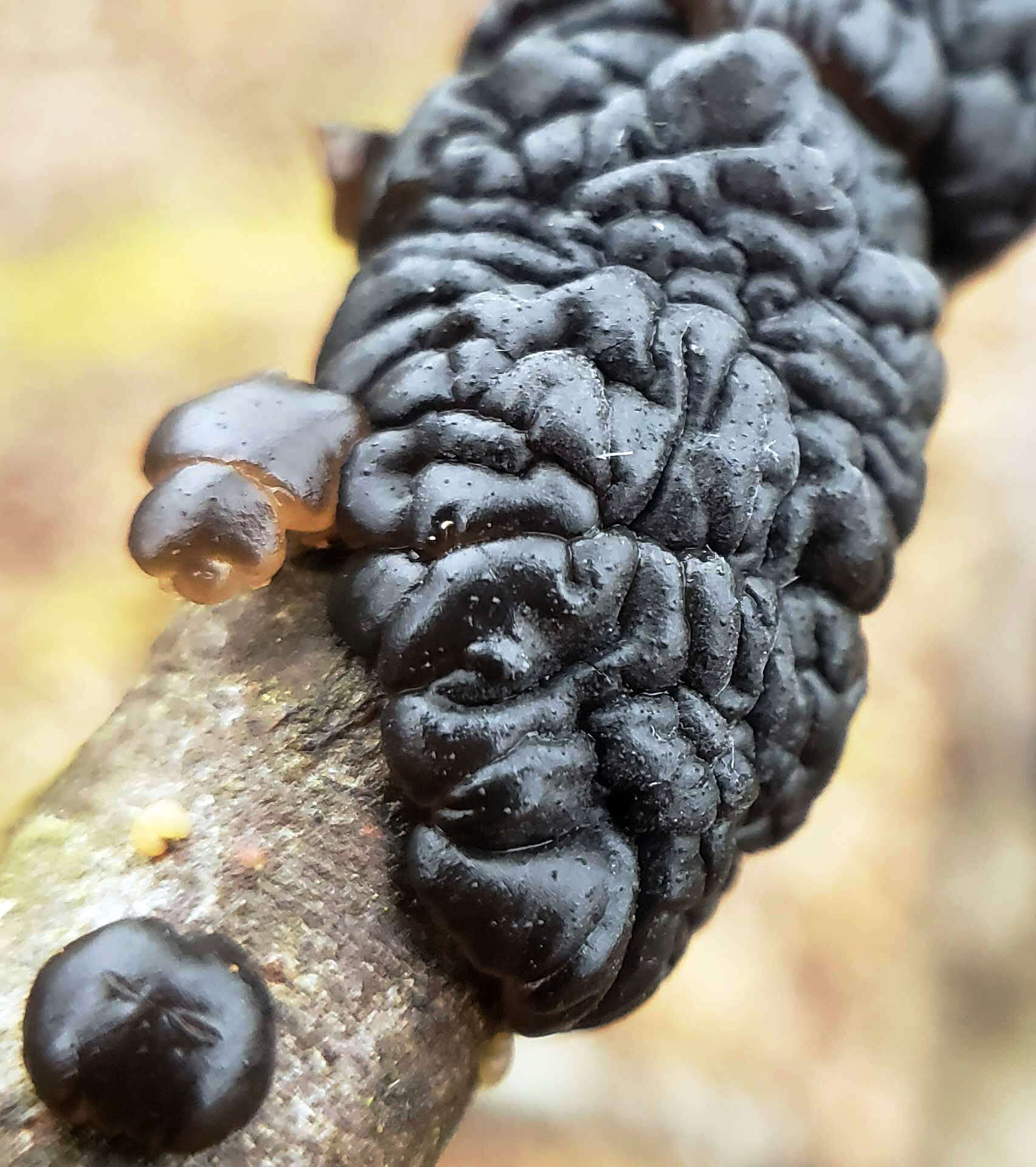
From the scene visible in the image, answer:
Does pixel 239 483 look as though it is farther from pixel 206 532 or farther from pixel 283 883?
pixel 283 883

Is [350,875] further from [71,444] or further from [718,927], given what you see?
[718,927]

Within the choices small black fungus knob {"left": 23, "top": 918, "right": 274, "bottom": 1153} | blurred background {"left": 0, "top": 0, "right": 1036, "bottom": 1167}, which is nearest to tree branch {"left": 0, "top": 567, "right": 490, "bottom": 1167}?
small black fungus knob {"left": 23, "top": 918, "right": 274, "bottom": 1153}

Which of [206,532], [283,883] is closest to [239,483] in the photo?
[206,532]

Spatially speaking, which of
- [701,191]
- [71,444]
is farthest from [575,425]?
[71,444]

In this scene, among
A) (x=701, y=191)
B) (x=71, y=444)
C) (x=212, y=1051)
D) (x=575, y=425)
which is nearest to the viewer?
(x=212, y=1051)

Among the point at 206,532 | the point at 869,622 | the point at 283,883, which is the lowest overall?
the point at 869,622

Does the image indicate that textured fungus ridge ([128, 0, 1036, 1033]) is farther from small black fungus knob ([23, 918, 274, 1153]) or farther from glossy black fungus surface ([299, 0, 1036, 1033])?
small black fungus knob ([23, 918, 274, 1153])
